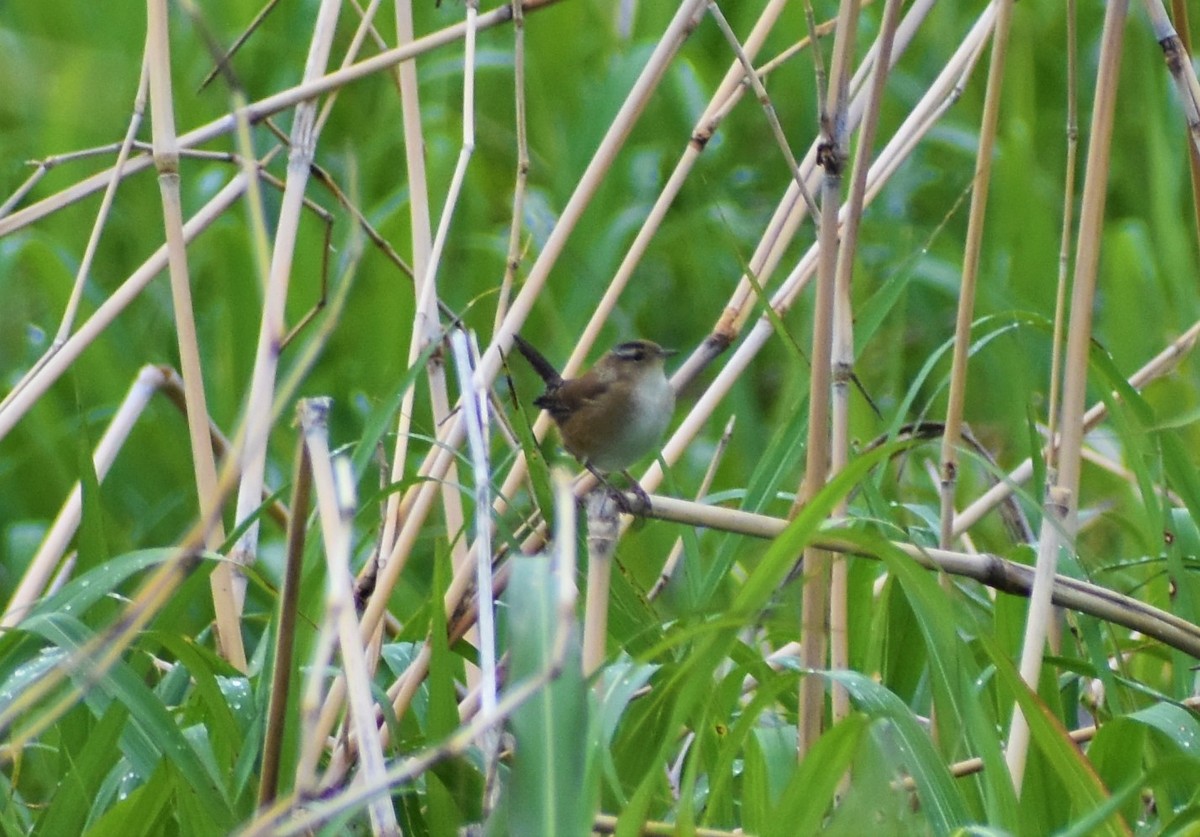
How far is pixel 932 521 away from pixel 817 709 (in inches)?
30.7

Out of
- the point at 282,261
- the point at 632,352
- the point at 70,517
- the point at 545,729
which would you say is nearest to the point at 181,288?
the point at 282,261

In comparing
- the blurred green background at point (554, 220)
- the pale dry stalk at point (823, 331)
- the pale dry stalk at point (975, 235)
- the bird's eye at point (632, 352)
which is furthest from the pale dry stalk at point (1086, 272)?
the bird's eye at point (632, 352)

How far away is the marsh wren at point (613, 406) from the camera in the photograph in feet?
9.62

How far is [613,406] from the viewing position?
304 centimetres

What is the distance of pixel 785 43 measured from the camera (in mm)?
4762

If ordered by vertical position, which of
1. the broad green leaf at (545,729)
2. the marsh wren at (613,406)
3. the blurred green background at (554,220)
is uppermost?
the blurred green background at (554,220)

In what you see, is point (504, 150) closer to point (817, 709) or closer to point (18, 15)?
point (18, 15)

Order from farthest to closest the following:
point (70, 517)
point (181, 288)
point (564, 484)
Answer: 1. point (70, 517)
2. point (181, 288)
3. point (564, 484)

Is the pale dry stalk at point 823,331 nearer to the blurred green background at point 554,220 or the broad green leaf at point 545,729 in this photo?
the broad green leaf at point 545,729

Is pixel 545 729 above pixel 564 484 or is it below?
below

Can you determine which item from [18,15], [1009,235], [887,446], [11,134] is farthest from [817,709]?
[18,15]

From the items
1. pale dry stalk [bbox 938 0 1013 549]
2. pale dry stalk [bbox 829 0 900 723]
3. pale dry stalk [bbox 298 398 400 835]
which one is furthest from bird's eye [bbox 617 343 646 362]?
pale dry stalk [bbox 298 398 400 835]

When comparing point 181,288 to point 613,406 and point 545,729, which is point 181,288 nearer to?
point 545,729

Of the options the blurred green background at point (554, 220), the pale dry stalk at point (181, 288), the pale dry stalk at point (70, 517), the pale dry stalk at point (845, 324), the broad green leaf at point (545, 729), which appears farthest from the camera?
the blurred green background at point (554, 220)
